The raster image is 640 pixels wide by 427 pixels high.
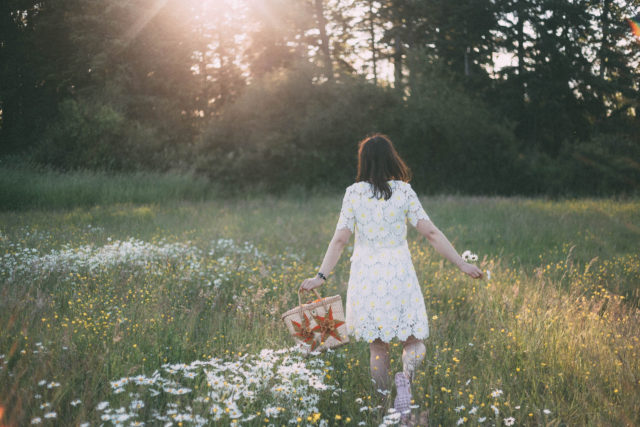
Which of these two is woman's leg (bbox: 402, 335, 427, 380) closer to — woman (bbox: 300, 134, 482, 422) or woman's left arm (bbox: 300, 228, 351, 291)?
woman (bbox: 300, 134, 482, 422)

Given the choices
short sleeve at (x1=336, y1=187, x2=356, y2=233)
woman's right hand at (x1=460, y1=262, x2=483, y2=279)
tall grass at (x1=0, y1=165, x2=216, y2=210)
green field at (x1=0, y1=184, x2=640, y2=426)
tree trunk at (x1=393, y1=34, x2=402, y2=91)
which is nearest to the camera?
green field at (x1=0, y1=184, x2=640, y2=426)

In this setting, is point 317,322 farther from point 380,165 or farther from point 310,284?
point 380,165

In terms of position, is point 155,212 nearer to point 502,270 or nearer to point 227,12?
point 502,270

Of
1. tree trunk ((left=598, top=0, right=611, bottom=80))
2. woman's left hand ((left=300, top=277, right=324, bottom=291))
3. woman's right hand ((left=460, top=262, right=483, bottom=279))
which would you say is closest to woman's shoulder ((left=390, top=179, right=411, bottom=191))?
woman's right hand ((left=460, top=262, right=483, bottom=279))

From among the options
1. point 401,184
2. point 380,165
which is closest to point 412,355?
point 401,184

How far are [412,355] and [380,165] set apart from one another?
1535 millimetres

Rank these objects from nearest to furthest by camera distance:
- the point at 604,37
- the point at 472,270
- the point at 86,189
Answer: the point at 472,270, the point at 86,189, the point at 604,37

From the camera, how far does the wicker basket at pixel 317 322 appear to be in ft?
12.6

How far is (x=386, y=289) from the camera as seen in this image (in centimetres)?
375

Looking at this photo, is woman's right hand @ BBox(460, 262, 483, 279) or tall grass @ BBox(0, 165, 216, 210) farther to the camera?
tall grass @ BBox(0, 165, 216, 210)

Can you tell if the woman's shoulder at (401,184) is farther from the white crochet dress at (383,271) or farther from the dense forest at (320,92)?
the dense forest at (320,92)

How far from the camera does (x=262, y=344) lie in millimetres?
4414

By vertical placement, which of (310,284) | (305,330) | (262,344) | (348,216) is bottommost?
(262,344)

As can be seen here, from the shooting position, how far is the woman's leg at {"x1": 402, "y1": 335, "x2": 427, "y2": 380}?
3.76m
